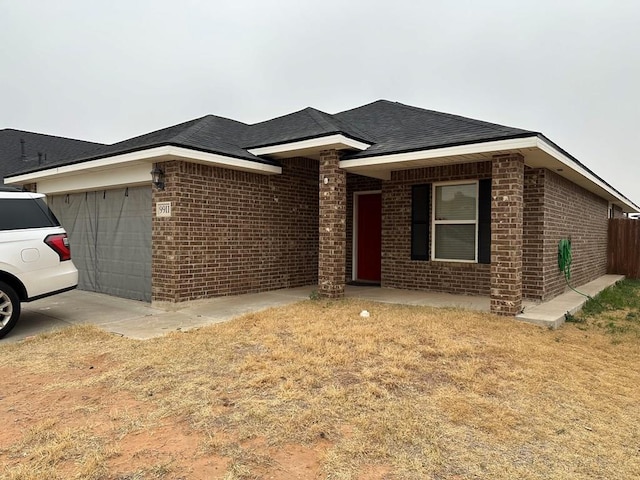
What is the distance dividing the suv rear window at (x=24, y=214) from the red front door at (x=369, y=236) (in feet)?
22.4

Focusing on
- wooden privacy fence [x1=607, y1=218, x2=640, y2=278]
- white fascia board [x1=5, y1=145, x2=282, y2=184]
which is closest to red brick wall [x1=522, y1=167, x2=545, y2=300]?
white fascia board [x1=5, y1=145, x2=282, y2=184]

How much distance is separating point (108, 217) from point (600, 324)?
31.3 feet

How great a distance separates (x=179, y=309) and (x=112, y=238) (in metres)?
2.85

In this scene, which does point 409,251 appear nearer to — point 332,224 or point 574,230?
point 332,224

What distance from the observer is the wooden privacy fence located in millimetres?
14680

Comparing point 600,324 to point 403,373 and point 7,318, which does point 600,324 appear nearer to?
point 403,373

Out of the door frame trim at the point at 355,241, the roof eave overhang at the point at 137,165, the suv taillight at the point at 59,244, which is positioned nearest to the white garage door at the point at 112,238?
the roof eave overhang at the point at 137,165

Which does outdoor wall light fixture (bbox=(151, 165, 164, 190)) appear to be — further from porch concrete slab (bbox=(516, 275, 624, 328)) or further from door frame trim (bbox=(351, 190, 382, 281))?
porch concrete slab (bbox=(516, 275, 624, 328))

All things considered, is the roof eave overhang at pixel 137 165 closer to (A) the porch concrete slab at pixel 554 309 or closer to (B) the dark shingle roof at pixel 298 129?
(B) the dark shingle roof at pixel 298 129

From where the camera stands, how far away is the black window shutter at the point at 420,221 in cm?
895

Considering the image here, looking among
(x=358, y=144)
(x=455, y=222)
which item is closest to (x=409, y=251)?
(x=455, y=222)

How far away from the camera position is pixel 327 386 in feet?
11.9

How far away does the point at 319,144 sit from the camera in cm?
761

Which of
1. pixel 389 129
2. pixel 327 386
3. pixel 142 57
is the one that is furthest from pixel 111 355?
pixel 142 57
